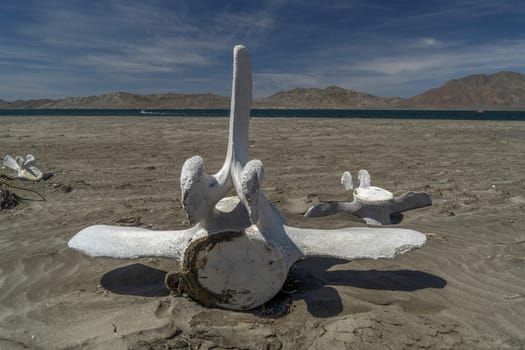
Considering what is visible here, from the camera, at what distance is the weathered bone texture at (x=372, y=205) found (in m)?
5.40

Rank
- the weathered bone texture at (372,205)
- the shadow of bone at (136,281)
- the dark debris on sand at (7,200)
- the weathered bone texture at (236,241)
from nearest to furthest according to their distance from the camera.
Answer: the weathered bone texture at (236,241) → the shadow of bone at (136,281) → the weathered bone texture at (372,205) → the dark debris on sand at (7,200)

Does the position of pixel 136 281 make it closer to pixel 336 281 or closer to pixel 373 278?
pixel 336 281

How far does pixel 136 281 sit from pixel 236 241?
1.60 m

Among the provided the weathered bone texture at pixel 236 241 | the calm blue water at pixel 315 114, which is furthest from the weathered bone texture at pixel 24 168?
the calm blue water at pixel 315 114

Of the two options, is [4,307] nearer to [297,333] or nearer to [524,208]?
[297,333]

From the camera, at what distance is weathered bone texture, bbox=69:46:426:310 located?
275cm

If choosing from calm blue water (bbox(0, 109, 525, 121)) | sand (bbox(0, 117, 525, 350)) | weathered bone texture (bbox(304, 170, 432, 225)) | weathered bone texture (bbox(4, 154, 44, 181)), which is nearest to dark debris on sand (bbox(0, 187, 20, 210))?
sand (bbox(0, 117, 525, 350))

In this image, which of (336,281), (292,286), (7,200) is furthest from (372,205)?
(7,200)

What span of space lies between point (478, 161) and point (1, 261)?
12855mm

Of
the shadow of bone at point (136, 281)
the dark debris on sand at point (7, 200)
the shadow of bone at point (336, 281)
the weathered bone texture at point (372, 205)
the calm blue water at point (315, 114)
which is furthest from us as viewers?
the calm blue water at point (315, 114)

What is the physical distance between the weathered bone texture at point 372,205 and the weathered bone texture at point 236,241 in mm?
2172

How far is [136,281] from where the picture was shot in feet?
12.2

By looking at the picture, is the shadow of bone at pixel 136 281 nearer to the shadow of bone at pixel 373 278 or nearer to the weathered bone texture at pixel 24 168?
the shadow of bone at pixel 373 278

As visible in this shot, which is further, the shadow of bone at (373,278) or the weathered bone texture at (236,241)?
the shadow of bone at (373,278)
